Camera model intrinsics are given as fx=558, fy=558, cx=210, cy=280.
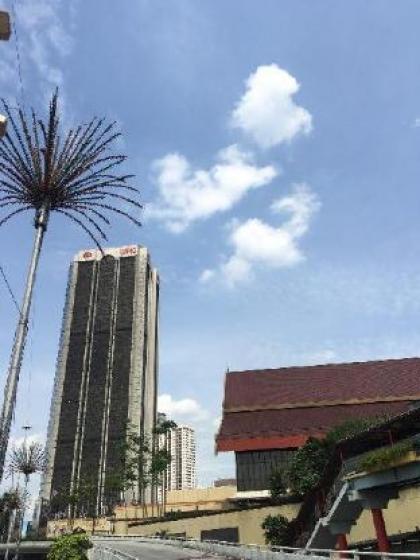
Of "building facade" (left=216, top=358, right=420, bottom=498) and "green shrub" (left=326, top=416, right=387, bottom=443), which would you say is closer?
"green shrub" (left=326, top=416, right=387, bottom=443)

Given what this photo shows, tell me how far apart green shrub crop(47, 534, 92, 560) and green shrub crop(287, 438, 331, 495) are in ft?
93.6

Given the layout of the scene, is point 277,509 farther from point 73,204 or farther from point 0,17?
point 0,17

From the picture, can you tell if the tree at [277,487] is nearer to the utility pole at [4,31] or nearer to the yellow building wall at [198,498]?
the yellow building wall at [198,498]

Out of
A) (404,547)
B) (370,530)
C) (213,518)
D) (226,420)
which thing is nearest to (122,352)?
(226,420)

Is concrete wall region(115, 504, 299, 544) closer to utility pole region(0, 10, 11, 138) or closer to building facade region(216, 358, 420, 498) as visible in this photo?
building facade region(216, 358, 420, 498)

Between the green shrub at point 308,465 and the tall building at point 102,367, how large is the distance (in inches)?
4053

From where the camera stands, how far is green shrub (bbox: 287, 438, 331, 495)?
55625 millimetres

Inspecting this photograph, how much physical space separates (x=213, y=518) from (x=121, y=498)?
102m

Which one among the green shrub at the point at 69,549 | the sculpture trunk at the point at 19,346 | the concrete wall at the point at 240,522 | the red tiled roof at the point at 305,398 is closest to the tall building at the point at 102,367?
the red tiled roof at the point at 305,398

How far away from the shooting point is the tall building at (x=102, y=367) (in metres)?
163

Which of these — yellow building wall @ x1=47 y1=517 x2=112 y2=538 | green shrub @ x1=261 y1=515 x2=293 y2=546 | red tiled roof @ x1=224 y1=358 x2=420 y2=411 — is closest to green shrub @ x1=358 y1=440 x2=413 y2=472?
green shrub @ x1=261 y1=515 x2=293 y2=546

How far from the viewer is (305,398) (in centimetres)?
8394

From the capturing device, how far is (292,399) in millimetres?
84125

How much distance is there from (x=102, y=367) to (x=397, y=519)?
131553mm
